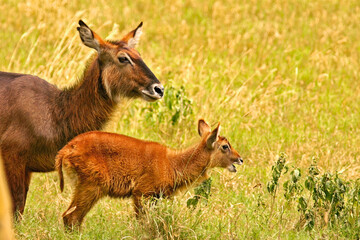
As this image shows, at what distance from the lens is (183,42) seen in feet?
40.5

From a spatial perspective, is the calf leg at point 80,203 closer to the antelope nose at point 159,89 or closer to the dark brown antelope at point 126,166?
the dark brown antelope at point 126,166

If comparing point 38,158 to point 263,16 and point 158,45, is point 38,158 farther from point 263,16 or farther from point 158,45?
point 263,16

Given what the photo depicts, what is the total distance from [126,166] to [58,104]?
1.12 metres

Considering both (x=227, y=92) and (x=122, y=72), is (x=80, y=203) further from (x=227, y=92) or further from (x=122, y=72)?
(x=227, y=92)

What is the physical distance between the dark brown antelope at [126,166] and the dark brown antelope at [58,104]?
1.91 feet

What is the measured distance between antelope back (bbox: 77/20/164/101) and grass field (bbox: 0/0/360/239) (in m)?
0.24

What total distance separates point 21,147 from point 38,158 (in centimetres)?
19

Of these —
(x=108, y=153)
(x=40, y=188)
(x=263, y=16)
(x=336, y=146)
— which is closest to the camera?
(x=108, y=153)

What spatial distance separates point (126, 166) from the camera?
19.0 feet

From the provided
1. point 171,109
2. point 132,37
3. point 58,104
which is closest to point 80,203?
point 58,104

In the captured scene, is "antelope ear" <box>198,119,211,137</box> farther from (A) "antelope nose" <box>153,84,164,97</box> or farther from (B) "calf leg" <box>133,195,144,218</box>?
(B) "calf leg" <box>133,195,144,218</box>

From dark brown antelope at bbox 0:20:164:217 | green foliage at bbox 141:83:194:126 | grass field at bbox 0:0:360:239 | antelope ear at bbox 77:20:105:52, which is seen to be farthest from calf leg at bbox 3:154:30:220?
green foliage at bbox 141:83:194:126

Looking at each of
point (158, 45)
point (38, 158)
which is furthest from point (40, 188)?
point (158, 45)

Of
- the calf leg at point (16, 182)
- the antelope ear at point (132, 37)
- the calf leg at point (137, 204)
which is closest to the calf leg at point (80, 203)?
the calf leg at point (137, 204)
